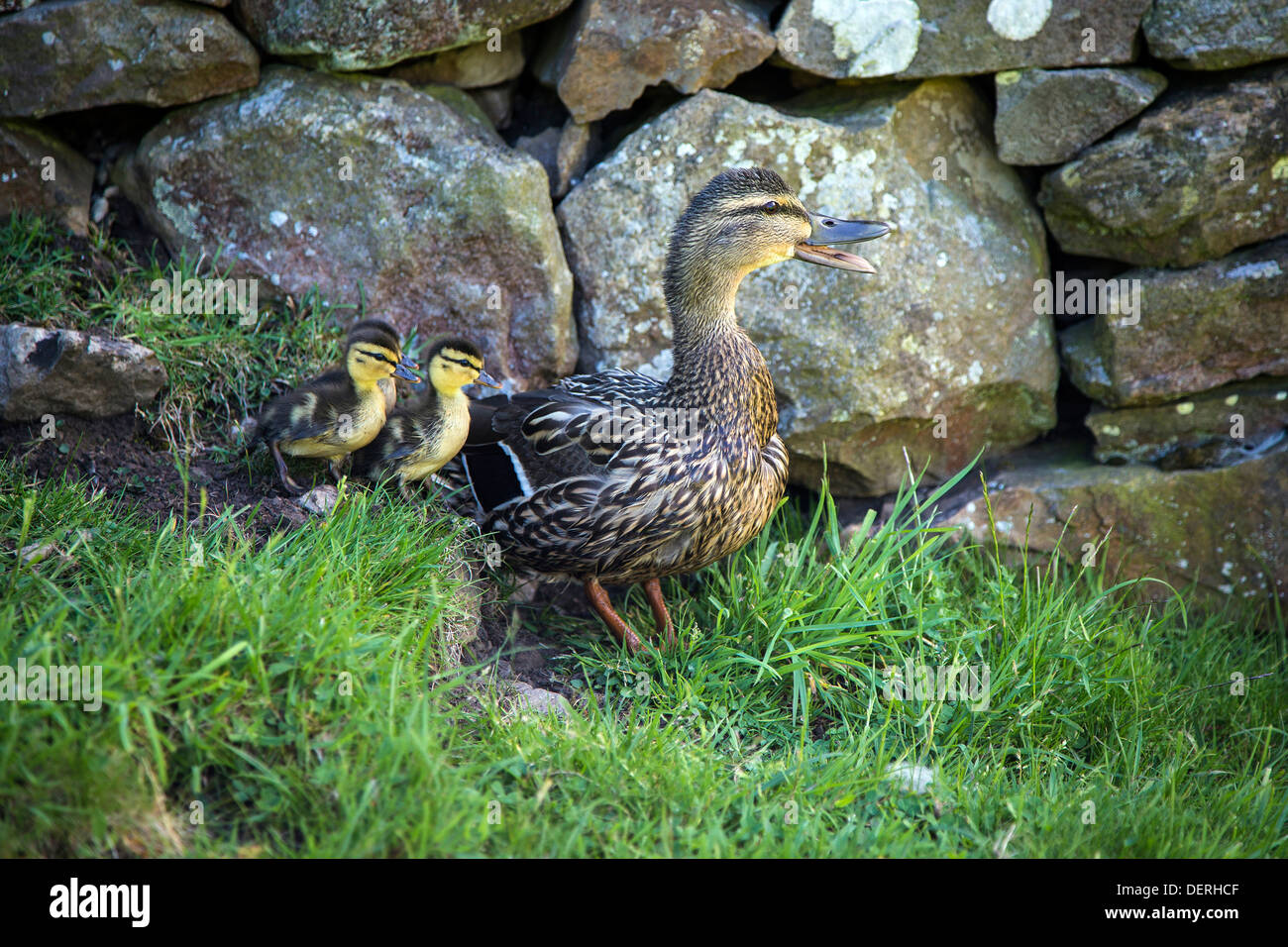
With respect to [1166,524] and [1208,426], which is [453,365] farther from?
[1208,426]

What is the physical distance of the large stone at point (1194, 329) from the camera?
4.27 meters

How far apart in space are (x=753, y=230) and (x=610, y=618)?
1.58m

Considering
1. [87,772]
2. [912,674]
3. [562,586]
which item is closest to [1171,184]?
[912,674]

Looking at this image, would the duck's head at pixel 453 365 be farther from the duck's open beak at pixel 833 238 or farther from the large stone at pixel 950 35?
the large stone at pixel 950 35

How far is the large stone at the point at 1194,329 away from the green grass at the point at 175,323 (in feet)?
11.6

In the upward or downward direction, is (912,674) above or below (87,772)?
below

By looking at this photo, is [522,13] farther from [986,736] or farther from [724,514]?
[986,736]

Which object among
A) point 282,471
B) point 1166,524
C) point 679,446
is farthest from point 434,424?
point 1166,524

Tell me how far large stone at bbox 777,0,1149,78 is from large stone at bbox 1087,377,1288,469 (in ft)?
5.15

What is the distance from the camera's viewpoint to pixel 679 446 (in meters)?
3.63

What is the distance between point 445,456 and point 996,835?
7.54 feet

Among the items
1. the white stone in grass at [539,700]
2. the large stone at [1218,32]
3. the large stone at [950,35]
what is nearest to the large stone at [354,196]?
the large stone at [950,35]
